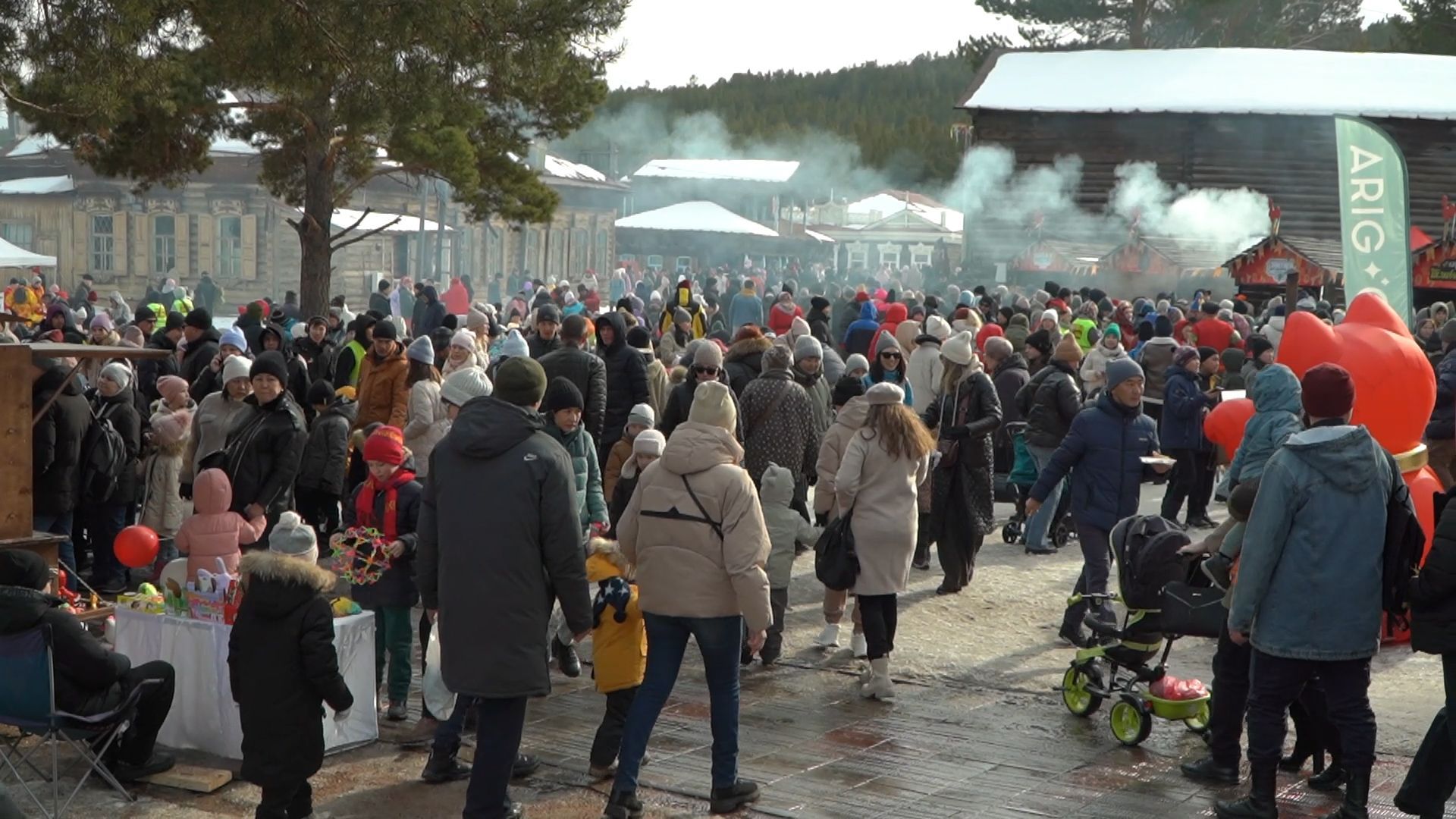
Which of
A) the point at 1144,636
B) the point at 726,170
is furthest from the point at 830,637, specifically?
the point at 726,170

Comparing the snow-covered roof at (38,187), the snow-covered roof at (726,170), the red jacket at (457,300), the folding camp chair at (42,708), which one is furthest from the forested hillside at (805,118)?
the folding camp chair at (42,708)

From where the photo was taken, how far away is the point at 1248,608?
19.5 feet

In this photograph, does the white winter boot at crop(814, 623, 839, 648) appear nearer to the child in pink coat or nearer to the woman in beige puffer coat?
the woman in beige puffer coat

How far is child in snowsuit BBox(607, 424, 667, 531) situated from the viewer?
7.89m

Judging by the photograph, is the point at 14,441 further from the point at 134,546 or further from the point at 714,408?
the point at 714,408

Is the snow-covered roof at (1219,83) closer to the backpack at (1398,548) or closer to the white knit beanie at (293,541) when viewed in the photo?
the backpack at (1398,548)

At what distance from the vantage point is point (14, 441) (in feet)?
25.7

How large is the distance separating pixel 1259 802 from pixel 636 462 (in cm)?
341

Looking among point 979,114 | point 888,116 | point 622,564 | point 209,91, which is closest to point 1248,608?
point 622,564

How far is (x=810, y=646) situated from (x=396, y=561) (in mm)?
2833

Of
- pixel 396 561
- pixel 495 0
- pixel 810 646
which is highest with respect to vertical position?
pixel 495 0

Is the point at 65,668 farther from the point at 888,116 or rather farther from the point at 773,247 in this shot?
the point at 888,116

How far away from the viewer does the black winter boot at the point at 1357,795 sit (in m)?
5.96

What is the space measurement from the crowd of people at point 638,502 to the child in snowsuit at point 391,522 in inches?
0.6
